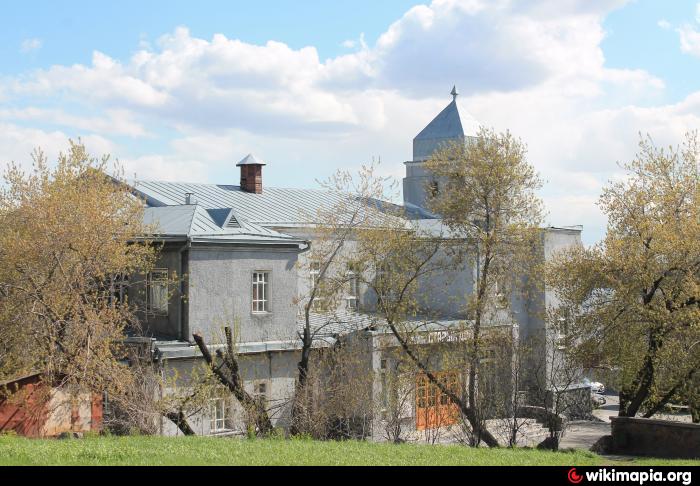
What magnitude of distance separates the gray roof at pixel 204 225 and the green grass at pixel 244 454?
34.3 feet

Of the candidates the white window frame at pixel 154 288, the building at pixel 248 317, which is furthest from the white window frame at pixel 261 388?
the white window frame at pixel 154 288

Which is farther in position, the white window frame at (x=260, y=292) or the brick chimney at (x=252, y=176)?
the brick chimney at (x=252, y=176)

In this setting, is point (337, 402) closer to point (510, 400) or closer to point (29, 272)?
point (510, 400)

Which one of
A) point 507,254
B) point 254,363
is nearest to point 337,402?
point 254,363

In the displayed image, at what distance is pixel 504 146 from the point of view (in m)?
22.6

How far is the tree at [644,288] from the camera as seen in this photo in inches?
820

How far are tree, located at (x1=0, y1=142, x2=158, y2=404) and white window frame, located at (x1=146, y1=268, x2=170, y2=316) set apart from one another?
2514 mm

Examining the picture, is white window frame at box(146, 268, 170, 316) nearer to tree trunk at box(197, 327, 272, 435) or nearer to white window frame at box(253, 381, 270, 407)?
white window frame at box(253, 381, 270, 407)

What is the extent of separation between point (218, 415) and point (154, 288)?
419 cm
